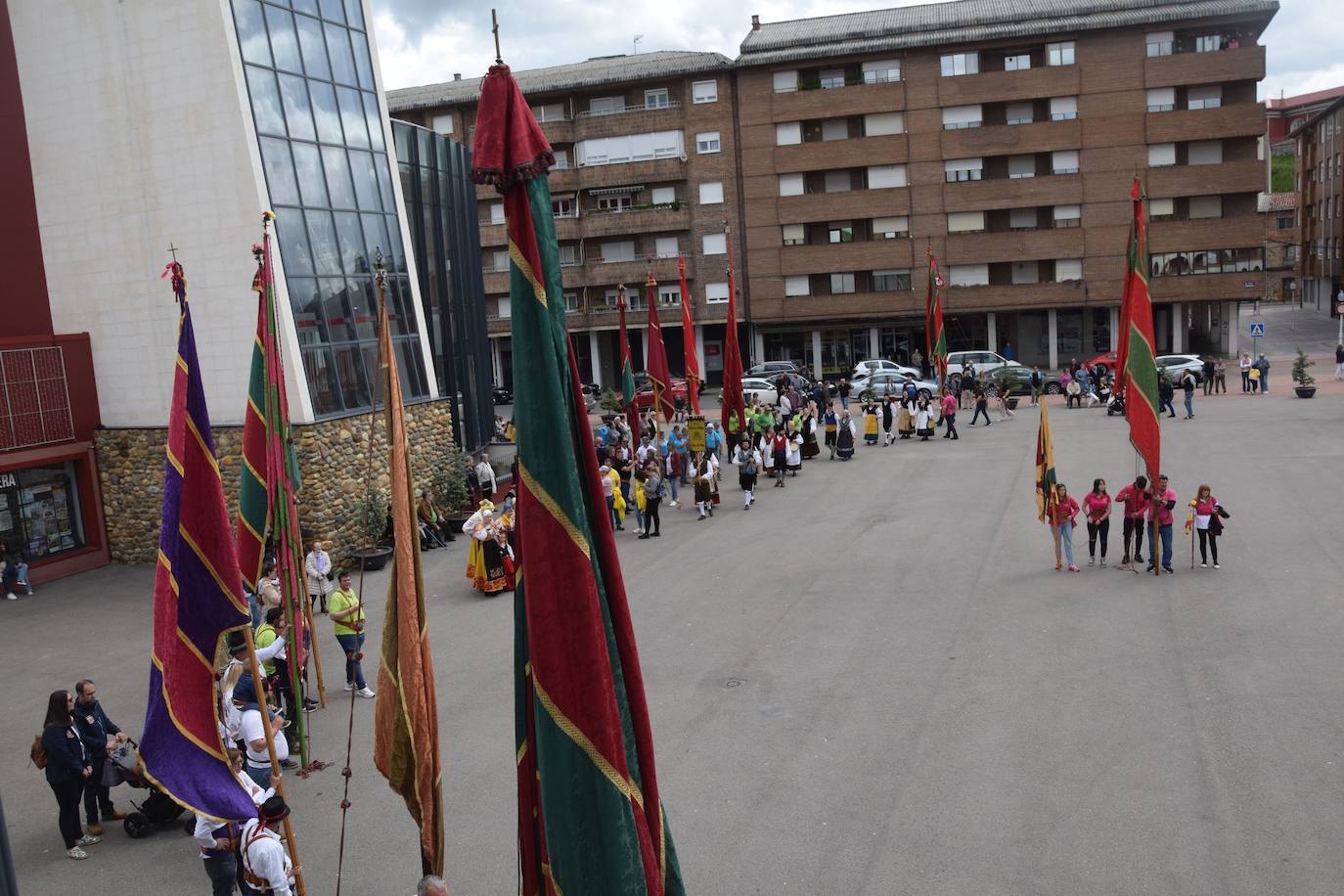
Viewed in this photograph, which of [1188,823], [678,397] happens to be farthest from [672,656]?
[678,397]

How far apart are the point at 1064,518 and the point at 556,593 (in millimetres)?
14112

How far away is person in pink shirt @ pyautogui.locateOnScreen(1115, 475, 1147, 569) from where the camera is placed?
1673cm

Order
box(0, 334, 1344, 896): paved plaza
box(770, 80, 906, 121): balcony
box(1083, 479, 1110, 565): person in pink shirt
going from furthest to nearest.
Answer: box(770, 80, 906, 121): balcony, box(1083, 479, 1110, 565): person in pink shirt, box(0, 334, 1344, 896): paved plaza

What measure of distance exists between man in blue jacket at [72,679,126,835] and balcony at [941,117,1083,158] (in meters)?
47.9

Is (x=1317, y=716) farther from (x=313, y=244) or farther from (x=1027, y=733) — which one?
(x=313, y=244)

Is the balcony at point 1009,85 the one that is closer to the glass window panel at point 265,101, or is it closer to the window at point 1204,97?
the window at point 1204,97

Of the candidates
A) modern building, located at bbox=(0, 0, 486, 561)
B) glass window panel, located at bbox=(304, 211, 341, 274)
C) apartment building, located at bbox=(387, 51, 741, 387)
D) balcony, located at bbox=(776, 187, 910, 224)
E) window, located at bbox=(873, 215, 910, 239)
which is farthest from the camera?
apartment building, located at bbox=(387, 51, 741, 387)

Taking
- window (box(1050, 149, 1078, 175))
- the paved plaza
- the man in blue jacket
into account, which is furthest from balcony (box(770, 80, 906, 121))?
the man in blue jacket

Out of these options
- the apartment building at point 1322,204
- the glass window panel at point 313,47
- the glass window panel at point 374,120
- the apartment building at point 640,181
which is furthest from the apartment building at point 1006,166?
the glass window panel at point 313,47

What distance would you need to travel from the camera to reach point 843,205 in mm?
52562

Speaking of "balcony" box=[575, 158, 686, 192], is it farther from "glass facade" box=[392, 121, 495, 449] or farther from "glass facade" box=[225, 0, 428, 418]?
"glass facade" box=[225, 0, 428, 418]

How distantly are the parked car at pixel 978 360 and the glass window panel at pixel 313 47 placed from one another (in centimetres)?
2956

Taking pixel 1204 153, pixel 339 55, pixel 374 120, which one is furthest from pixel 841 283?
pixel 339 55

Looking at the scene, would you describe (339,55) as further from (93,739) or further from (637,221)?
(637,221)
